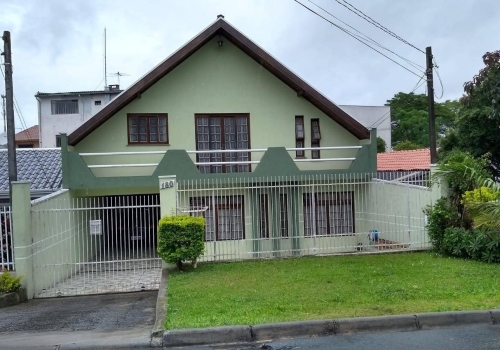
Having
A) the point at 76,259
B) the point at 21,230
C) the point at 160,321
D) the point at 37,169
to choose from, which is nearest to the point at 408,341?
the point at 160,321

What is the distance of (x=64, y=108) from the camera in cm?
3847

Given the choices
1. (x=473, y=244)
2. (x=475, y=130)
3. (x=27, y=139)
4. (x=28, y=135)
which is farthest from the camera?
(x=28, y=135)

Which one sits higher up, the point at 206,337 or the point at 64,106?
the point at 64,106

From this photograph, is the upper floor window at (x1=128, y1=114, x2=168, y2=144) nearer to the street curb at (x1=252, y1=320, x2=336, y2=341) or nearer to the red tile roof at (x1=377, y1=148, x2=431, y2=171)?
the street curb at (x1=252, y1=320, x2=336, y2=341)

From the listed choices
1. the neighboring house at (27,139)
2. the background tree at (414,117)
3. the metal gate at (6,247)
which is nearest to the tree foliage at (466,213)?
the metal gate at (6,247)

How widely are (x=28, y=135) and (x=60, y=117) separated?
5.21 metres

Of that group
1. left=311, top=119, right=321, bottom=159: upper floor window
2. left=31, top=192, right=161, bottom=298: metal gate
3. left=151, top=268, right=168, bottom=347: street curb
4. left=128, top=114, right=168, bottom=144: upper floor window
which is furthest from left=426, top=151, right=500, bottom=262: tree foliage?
left=128, top=114, right=168, bottom=144: upper floor window

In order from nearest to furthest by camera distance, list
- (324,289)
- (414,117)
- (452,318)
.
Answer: (452,318) → (324,289) → (414,117)

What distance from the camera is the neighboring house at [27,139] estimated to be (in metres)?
40.2

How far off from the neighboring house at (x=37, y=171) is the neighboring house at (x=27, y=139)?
964 inches

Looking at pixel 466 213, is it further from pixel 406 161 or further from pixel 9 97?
pixel 406 161

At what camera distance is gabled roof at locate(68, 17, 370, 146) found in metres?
14.8

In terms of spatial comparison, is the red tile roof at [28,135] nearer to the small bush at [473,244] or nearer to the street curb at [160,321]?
the street curb at [160,321]

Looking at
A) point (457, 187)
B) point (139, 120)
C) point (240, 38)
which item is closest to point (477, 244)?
point (457, 187)
